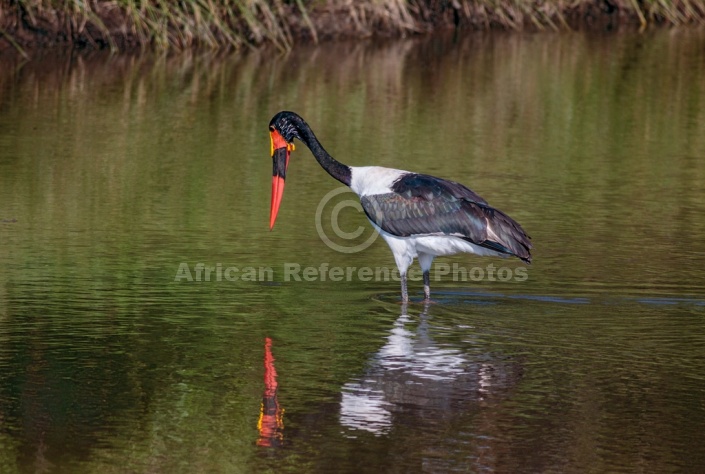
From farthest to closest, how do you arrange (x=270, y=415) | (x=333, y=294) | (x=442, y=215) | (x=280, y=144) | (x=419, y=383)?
(x=280, y=144) → (x=333, y=294) → (x=442, y=215) → (x=419, y=383) → (x=270, y=415)

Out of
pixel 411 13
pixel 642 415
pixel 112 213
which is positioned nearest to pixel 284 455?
pixel 642 415

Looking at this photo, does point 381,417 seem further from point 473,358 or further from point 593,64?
point 593,64

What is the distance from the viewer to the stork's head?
1077 cm

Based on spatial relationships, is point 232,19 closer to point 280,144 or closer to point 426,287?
point 280,144

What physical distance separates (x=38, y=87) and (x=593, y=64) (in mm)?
9294

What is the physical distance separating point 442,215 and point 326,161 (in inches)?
48.2

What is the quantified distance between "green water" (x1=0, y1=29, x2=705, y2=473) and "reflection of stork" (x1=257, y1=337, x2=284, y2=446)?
0.02 meters

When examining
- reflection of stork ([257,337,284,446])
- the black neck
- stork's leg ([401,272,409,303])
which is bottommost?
reflection of stork ([257,337,284,446])

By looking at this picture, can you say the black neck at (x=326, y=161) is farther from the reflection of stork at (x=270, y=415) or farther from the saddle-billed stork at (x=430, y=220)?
the reflection of stork at (x=270, y=415)

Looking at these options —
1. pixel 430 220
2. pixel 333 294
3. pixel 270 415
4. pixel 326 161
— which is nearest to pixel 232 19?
pixel 326 161

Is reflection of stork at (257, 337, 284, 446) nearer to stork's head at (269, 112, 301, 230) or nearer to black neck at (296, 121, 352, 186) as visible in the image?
black neck at (296, 121, 352, 186)

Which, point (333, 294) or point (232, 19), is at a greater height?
point (232, 19)

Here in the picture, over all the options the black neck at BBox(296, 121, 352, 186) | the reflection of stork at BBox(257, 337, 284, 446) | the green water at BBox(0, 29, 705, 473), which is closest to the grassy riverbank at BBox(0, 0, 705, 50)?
the green water at BBox(0, 29, 705, 473)

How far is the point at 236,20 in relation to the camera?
24.6 meters
